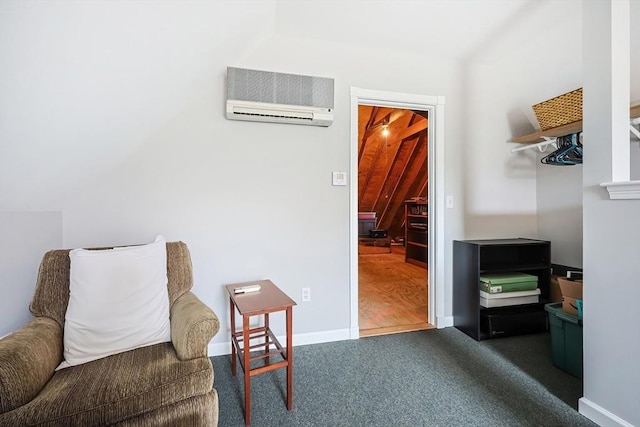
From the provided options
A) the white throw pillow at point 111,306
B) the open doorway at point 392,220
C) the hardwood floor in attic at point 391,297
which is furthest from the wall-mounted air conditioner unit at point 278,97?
the hardwood floor in attic at point 391,297

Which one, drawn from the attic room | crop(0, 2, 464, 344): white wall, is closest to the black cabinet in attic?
the attic room

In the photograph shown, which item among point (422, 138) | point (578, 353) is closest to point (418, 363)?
point (578, 353)

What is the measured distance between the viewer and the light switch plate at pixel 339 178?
7.31ft

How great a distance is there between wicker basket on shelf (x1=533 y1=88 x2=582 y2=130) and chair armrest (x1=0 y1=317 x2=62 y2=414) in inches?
126

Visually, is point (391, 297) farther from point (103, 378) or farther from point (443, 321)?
point (103, 378)

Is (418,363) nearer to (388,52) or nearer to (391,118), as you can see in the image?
(388,52)

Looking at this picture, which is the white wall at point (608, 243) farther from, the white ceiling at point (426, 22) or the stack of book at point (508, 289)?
the stack of book at point (508, 289)

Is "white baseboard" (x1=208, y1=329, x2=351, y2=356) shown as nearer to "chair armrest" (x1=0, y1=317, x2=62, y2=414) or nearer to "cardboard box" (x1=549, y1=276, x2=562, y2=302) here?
"chair armrest" (x1=0, y1=317, x2=62, y2=414)

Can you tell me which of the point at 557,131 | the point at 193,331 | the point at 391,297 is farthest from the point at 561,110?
the point at 193,331

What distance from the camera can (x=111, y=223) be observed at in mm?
1870

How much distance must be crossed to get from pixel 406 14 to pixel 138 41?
166 centimetres

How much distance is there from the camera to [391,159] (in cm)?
596

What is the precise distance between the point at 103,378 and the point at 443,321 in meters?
2.41

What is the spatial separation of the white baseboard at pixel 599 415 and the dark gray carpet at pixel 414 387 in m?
0.04
